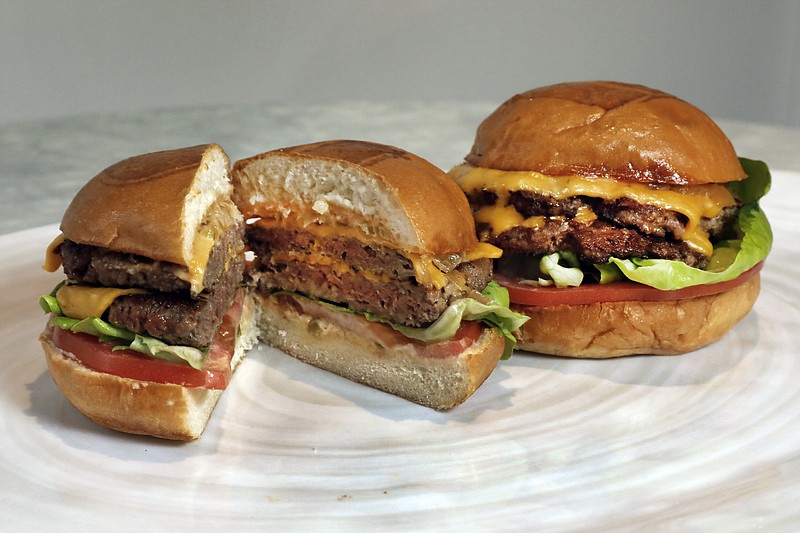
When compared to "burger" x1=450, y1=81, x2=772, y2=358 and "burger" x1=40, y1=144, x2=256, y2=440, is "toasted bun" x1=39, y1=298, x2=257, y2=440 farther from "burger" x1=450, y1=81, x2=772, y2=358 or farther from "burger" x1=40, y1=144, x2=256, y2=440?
"burger" x1=450, y1=81, x2=772, y2=358

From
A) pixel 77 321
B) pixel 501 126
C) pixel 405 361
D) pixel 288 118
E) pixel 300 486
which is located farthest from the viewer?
pixel 288 118

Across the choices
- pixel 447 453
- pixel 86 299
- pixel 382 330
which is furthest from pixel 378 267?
pixel 86 299

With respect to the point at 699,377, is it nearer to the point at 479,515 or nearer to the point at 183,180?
the point at 479,515

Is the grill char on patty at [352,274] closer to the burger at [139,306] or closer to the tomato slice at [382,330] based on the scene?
the tomato slice at [382,330]

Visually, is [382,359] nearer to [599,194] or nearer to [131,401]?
[131,401]

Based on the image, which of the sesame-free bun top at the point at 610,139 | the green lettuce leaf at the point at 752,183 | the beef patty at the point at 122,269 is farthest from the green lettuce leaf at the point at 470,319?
the green lettuce leaf at the point at 752,183

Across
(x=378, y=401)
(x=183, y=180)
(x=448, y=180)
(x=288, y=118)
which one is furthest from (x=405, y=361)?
(x=288, y=118)

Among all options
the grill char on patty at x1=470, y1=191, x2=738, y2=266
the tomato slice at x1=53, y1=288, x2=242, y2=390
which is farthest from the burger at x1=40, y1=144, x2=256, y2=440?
the grill char on patty at x1=470, y1=191, x2=738, y2=266
